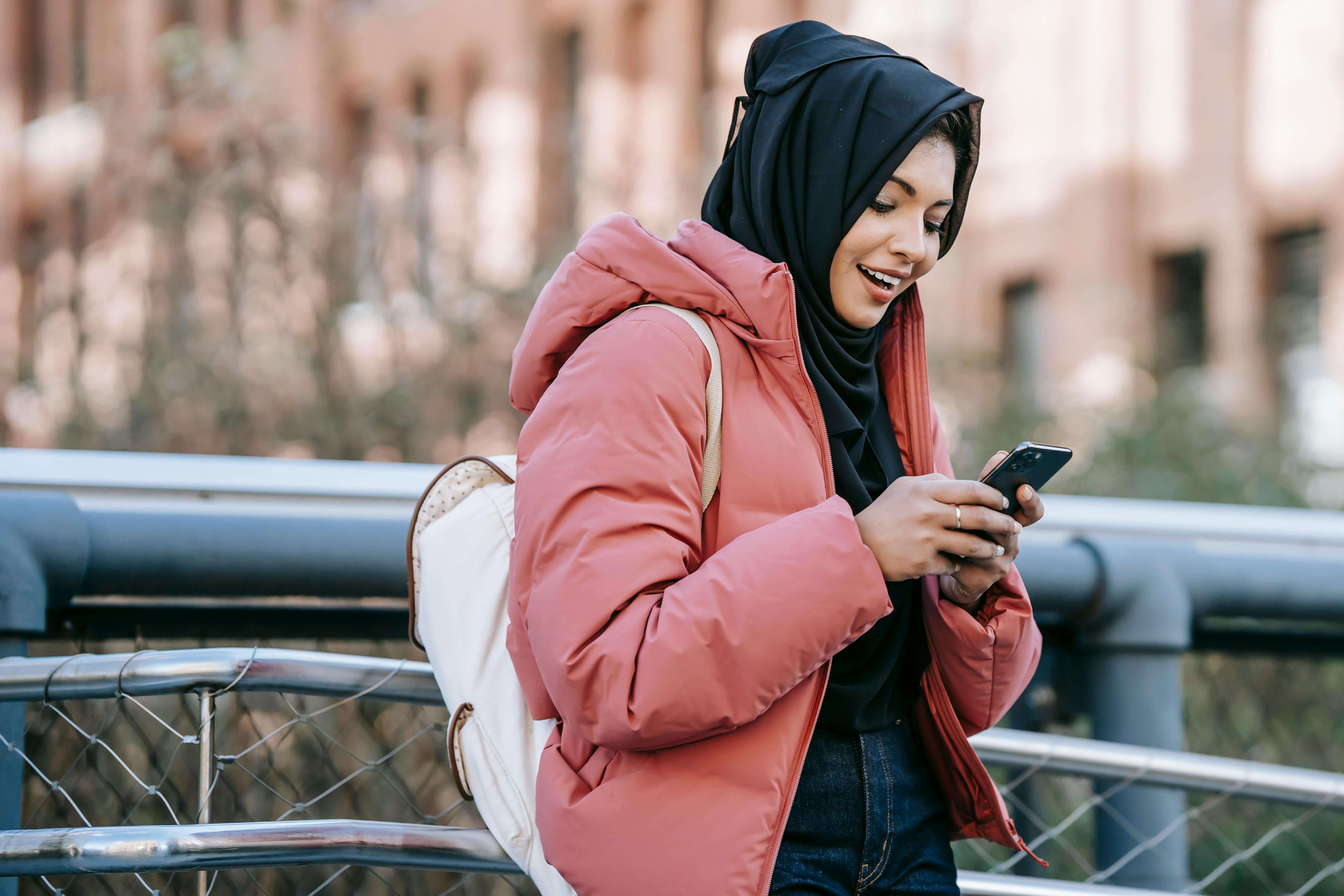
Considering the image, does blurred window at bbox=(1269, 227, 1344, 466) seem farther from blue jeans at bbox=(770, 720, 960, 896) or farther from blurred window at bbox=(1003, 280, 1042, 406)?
blue jeans at bbox=(770, 720, 960, 896)

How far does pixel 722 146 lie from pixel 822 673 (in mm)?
7541

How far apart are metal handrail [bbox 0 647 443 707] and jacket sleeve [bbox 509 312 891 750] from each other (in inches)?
18.0

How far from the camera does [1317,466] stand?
6.27 metres

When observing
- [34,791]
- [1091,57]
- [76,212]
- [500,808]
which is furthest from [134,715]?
[76,212]

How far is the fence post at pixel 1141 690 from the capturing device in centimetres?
245

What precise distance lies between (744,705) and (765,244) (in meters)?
0.64

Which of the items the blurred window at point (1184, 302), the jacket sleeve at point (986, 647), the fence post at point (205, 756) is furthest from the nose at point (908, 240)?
the blurred window at point (1184, 302)

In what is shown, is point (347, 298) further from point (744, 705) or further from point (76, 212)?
point (76, 212)

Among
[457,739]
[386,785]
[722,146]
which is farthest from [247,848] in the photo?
[722,146]

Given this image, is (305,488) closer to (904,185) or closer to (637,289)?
(637,289)

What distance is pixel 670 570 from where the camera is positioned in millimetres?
1454

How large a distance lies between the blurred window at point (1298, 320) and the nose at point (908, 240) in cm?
984

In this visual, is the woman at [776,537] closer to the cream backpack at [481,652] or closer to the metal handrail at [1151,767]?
the cream backpack at [481,652]

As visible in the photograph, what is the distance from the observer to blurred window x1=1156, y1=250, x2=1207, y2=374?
13.0 meters
